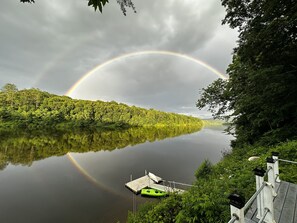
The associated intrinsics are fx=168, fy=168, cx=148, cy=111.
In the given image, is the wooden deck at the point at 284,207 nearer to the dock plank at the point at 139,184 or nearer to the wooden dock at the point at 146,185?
the wooden dock at the point at 146,185

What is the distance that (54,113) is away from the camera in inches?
2985

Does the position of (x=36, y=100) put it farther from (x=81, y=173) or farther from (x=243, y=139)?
(x=243, y=139)

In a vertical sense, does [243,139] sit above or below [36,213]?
above

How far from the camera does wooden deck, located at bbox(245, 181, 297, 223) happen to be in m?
3.37

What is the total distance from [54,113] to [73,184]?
2647 inches

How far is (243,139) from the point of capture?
54.4 ft

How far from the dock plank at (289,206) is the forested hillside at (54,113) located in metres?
78.4

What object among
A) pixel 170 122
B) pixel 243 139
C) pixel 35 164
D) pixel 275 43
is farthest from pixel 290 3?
pixel 170 122

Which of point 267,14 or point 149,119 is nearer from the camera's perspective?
point 267,14

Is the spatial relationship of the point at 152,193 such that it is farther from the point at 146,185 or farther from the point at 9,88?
the point at 9,88

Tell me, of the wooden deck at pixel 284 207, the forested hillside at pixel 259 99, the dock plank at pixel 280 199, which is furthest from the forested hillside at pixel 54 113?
the wooden deck at pixel 284 207

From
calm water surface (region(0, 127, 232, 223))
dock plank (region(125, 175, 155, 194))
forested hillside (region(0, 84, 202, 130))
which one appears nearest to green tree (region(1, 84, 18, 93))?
forested hillside (region(0, 84, 202, 130))

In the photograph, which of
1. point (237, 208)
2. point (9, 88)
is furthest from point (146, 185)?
point (9, 88)

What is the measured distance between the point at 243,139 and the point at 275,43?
1018cm
